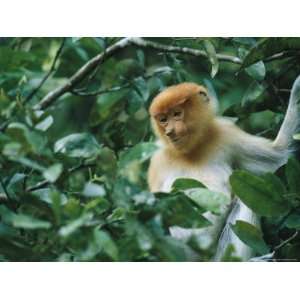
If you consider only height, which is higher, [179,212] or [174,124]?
[174,124]

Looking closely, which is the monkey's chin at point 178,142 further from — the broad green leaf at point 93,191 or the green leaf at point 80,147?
the broad green leaf at point 93,191

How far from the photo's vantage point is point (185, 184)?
11.7 ft

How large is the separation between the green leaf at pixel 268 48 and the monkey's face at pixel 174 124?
58cm

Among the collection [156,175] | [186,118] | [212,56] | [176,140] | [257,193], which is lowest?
[156,175]

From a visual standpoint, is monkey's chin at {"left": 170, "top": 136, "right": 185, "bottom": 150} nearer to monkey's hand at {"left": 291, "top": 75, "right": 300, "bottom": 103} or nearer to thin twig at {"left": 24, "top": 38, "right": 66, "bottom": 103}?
monkey's hand at {"left": 291, "top": 75, "right": 300, "bottom": 103}

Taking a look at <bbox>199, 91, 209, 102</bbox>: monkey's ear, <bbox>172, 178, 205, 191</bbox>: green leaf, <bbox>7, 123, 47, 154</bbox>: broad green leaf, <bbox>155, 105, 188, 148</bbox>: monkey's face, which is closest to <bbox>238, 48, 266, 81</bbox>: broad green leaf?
<bbox>199, 91, 209, 102</bbox>: monkey's ear

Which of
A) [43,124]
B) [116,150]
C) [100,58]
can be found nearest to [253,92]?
[116,150]

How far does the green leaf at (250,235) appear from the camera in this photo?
12.6ft

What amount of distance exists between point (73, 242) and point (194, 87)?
69.9 inches

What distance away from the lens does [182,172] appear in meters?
4.57

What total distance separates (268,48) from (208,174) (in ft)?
2.87

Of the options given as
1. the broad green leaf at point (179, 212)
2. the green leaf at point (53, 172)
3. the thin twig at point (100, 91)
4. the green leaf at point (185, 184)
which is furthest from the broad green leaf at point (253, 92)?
the green leaf at point (53, 172)

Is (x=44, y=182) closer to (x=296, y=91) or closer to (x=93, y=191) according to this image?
(x=93, y=191)
